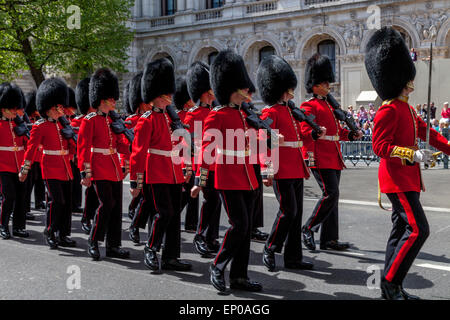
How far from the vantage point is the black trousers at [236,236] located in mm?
4875

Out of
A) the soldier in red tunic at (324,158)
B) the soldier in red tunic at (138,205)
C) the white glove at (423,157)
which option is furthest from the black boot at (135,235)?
the white glove at (423,157)

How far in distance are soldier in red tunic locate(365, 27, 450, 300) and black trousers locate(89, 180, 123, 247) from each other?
9.74 ft

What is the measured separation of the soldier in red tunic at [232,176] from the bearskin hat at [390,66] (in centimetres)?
112

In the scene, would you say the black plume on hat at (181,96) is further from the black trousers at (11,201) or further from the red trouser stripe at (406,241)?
the red trouser stripe at (406,241)

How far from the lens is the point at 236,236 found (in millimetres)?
4859

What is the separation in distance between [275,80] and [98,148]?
2.00 metres

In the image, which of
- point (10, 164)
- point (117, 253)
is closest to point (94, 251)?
point (117, 253)

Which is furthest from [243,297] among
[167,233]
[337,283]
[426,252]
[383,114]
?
[426,252]

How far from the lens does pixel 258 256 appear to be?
6.33m

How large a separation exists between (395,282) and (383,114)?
124 cm

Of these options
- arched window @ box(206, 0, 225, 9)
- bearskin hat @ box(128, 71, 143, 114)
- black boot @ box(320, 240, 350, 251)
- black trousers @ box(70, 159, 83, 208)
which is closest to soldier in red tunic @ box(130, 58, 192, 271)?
black boot @ box(320, 240, 350, 251)

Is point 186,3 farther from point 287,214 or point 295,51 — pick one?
point 287,214

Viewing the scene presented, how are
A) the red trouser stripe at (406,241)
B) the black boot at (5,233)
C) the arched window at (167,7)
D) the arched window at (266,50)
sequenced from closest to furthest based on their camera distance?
the red trouser stripe at (406,241)
the black boot at (5,233)
the arched window at (266,50)
the arched window at (167,7)

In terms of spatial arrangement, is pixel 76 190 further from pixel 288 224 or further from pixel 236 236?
pixel 236 236
